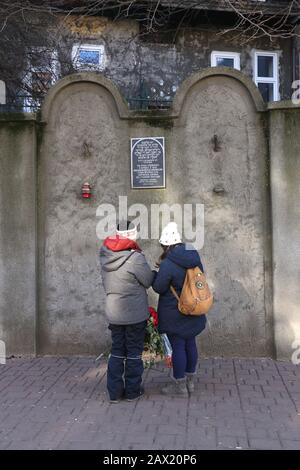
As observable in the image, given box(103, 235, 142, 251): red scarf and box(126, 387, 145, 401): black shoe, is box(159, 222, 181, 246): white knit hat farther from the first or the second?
box(126, 387, 145, 401): black shoe

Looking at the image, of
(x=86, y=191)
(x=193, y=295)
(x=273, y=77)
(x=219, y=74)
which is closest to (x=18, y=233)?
(x=86, y=191)

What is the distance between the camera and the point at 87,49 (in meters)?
12.5

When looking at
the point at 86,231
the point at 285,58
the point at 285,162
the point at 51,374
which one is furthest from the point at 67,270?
the point at 285,58

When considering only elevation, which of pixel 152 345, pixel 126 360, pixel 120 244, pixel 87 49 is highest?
pixel 87 49

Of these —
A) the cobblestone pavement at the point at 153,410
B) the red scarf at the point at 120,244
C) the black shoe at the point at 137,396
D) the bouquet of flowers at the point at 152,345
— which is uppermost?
the red scarf at the point at 120,244

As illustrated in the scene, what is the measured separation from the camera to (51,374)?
599cm

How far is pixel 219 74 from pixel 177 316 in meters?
3.47

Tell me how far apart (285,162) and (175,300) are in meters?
2.62

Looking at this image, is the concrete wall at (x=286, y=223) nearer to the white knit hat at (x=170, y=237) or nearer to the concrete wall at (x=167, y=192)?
the concrete wall at (x=167, y=192)

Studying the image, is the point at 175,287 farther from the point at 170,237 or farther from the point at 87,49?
the point at 87,49

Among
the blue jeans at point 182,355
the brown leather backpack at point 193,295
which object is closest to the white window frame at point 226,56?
the brown leather backpack at point 193,295

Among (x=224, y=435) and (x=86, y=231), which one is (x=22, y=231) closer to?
(x=86, y=231)

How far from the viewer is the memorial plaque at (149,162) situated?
266 inches

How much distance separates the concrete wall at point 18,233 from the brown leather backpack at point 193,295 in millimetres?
2469
